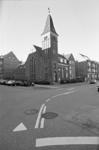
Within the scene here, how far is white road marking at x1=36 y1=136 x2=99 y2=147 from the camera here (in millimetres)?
3242

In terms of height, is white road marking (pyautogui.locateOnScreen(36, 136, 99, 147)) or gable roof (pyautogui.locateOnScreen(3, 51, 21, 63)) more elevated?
gable roof (pyautogui.locateOnScreen(3, 51, 21, 63))

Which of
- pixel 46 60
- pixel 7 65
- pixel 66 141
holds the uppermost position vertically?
pixel 7 65

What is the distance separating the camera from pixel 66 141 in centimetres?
334

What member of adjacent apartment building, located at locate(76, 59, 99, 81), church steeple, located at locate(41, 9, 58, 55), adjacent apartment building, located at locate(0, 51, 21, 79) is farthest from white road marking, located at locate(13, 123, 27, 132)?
adjacent apartment building, located at locate(76, 59, 99, 81)

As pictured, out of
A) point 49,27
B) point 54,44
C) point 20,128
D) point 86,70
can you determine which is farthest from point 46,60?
point 20,128

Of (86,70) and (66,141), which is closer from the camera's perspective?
(66,141)

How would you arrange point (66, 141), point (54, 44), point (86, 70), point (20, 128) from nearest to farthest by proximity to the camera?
point (66, 141)
point (20, 128)
point (54, 44)
point (86, 70)

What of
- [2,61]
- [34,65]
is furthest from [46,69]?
[2,61]

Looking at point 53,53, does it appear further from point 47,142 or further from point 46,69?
point 47,142

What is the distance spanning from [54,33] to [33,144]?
3977 cm

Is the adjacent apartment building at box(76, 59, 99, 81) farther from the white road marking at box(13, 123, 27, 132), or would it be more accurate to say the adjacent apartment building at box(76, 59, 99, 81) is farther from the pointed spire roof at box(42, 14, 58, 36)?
the white road marking at box(13, 123, 27, 132)

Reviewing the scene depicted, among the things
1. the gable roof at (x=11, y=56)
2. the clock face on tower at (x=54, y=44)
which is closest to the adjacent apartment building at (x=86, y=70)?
the clock face on tower at (x=54, y=44)

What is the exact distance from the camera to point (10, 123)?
4.70 meters

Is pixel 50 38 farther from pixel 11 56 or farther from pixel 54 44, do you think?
pixel 11 56
